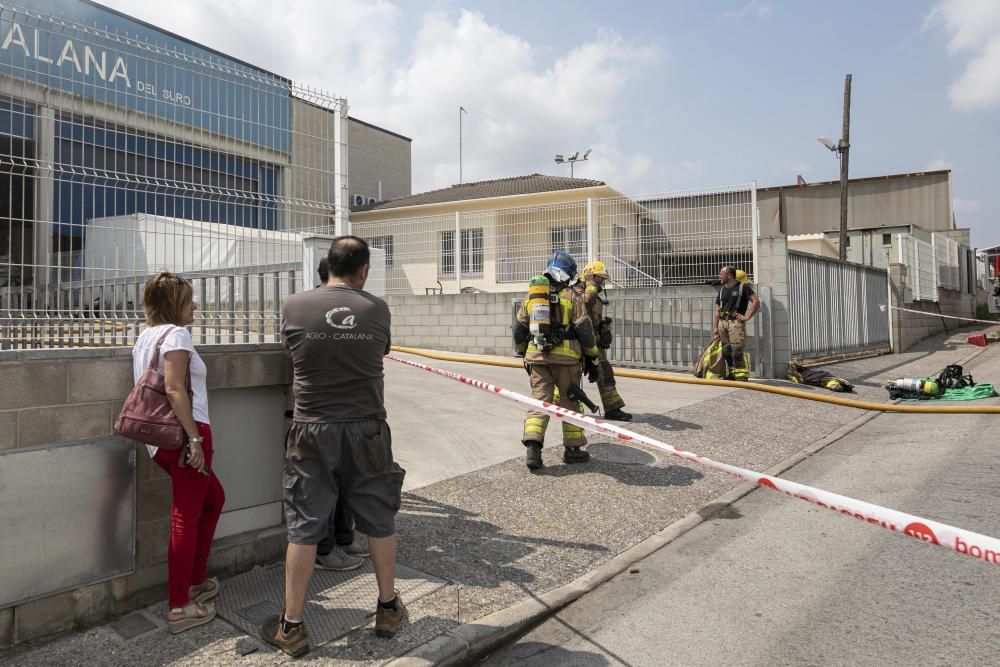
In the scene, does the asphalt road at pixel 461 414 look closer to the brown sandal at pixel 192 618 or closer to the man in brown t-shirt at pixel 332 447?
the brown sandal at pixel 192 618

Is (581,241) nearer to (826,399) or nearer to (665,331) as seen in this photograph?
(665,331)

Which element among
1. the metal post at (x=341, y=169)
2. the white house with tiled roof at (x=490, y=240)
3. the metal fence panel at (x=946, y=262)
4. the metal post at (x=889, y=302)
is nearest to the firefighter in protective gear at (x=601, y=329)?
the metal post at (x=341, y=169)

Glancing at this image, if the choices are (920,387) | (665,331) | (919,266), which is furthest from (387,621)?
(919,266)

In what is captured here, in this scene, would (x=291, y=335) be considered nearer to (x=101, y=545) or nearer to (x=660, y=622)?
(x=101, y=545)

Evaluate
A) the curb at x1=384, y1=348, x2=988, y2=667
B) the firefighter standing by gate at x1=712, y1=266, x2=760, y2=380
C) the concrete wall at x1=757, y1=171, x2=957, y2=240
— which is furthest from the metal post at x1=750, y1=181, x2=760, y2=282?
the concrete wall at x1=757, y1=171, x2=957, y2=240

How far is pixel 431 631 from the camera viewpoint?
10.6 feet

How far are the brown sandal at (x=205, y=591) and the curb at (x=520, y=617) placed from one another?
1.15 m

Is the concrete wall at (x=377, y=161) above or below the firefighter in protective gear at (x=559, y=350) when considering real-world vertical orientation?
above

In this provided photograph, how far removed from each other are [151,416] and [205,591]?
3.42 ft

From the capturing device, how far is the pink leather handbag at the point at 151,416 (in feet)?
10.1

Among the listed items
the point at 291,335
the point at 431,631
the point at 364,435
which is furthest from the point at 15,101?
the point at 431,631

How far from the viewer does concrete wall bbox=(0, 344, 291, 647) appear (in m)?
3.11

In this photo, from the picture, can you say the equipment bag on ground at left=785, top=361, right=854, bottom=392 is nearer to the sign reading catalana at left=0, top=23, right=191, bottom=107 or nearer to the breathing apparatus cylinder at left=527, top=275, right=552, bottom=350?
the breathing apparatus cylinder at left=527, top=275, right=552, bottom=350

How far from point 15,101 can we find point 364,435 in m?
2.67
